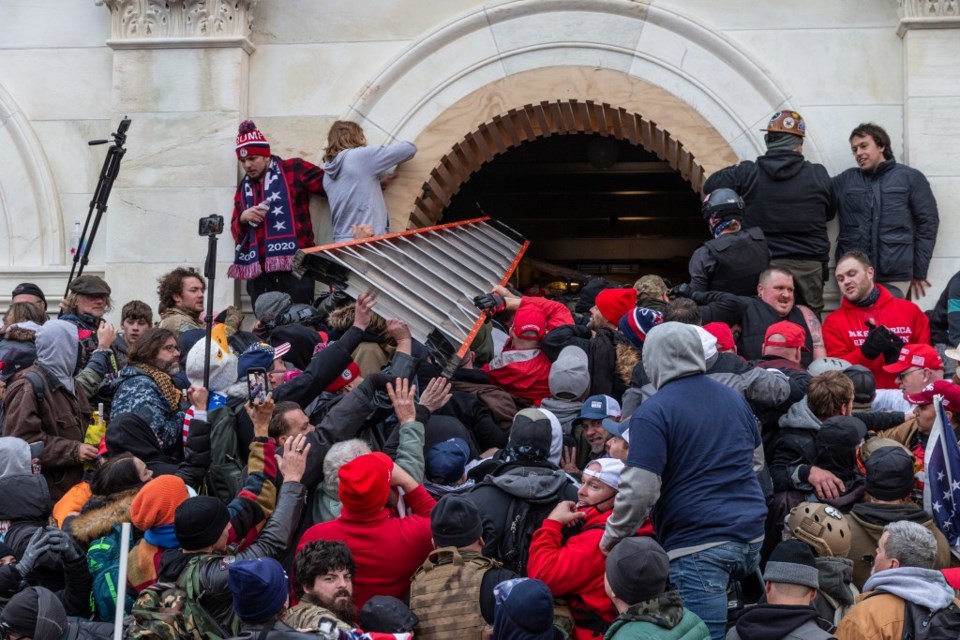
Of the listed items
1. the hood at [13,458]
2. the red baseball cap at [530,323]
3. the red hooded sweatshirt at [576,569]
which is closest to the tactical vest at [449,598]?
the red hooded sweatshirt at [576,569]

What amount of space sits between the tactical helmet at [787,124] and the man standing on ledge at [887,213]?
0.42 m

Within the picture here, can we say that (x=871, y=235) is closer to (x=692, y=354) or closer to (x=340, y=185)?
(x=340, y=185)

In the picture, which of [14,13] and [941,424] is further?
[14,13]

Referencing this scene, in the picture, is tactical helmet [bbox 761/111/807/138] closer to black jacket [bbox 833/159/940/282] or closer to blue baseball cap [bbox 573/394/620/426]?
black jacket [bbox 833/159/940/282]

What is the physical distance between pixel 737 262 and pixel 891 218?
154 cm

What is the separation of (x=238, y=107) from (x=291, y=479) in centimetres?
550

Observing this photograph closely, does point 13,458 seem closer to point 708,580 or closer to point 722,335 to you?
point 708,580

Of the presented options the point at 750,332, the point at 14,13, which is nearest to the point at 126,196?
the point at 14,13

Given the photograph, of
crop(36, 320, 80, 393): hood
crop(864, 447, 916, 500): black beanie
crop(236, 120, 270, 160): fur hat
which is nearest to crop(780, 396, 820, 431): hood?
crop(864, 447, 916, 500): black beanie

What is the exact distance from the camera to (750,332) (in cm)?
1027

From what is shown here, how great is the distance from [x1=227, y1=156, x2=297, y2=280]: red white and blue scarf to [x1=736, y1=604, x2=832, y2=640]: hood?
657 cm

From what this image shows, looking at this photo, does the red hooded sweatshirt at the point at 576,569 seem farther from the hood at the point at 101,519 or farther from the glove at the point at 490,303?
the glove at the point at 490,303

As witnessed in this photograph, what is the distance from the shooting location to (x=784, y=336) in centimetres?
937

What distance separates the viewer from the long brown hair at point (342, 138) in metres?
12.2
